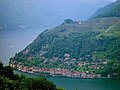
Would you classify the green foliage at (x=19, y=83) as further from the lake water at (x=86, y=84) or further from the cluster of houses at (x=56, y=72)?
the cluster of houses at (x=56, y=72)

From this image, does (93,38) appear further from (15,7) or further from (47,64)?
(15,7)

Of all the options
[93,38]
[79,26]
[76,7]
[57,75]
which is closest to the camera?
[57,75]

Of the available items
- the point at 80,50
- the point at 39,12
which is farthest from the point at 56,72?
the point at 39,12

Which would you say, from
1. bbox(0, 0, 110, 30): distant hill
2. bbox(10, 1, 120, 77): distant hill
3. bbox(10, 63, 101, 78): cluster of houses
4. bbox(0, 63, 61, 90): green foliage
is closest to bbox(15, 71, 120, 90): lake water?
bbox(10, 63, 101, 78): cluster of houses

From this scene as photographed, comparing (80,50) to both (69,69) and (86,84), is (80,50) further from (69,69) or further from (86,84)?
(86,84)

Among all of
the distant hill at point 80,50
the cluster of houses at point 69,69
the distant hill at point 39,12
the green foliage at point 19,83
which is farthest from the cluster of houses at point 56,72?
the distant hill at point 39,12

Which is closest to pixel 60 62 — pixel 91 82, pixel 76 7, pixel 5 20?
pixel 91 82

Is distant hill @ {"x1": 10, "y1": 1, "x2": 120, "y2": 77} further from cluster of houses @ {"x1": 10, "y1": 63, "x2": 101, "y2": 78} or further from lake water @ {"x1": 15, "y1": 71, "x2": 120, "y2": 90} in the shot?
lake water @ {"x1": 15, "y1": 71, "x2": 120, "y2": 90}
